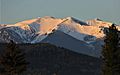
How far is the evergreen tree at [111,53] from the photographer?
98.7 meters

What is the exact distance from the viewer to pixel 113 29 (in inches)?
3974

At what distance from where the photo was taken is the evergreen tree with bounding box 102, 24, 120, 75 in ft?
324

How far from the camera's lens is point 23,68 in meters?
90.9

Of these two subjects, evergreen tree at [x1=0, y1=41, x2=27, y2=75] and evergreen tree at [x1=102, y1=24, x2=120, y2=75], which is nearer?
evergreen tree at [x1=0, y1=41, x2=27, y2=75]

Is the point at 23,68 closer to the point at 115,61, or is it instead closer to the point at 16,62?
the point at 16,62

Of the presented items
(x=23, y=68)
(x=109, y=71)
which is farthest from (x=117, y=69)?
(x=23, y=68)

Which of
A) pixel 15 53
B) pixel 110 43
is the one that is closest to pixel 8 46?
pixel 15 53

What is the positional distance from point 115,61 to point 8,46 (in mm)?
20883

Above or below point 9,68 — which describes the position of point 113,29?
above

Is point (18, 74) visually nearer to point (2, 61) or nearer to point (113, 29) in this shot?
point (2, 61)

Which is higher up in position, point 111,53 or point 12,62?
point 111,53

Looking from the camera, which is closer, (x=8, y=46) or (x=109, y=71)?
(x=8, y=46)

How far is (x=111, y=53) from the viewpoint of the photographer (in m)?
99.0

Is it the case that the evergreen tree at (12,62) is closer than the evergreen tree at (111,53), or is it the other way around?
the evergreen tree at (12,62)
